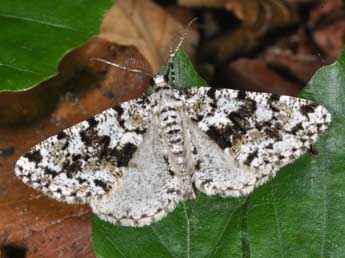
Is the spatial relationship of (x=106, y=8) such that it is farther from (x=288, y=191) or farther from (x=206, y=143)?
(x=288, y=191)

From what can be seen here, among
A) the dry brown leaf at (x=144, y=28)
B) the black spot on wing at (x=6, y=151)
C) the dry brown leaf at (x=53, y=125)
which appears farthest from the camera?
the dry brown leaf at (x=144, y=28)

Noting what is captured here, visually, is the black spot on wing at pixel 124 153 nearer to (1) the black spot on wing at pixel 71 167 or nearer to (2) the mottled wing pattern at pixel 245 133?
(1) the black spot on wing at pixel 71 167

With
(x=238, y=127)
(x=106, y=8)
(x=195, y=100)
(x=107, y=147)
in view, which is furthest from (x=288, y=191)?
(x=106, y=8)

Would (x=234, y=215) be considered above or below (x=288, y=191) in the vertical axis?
below

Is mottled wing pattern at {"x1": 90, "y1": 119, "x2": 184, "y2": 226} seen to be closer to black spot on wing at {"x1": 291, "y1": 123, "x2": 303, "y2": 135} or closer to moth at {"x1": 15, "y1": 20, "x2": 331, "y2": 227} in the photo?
moth at {"x1": 15, "y1": 20, "x2": 331, "y2": 227}

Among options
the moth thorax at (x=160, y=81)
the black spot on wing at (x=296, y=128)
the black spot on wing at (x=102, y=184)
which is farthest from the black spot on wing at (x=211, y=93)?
the black spot on wing at (x=102, y=184)

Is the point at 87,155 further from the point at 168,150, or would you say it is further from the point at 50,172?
the point at 168,150

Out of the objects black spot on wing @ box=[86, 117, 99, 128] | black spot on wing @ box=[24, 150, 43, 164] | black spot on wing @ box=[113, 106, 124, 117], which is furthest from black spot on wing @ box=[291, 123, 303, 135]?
black spot on wing @ box=[24, 150, 43, 164]
